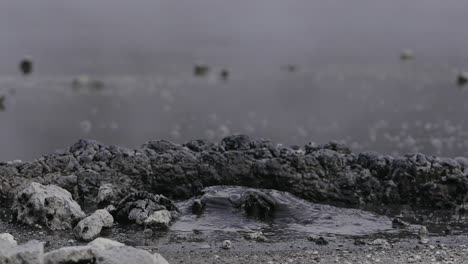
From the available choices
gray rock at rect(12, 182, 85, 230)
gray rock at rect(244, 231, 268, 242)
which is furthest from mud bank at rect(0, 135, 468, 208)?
gray rock at rect(244, 231, 268, 242)

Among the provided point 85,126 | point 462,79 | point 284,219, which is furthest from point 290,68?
point 284,219

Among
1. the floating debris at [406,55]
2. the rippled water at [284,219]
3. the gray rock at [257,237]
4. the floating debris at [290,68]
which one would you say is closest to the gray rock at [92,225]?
the rippled water at [284,219]

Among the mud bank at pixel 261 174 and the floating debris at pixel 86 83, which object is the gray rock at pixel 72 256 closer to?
the mud bank at pixel 261 174

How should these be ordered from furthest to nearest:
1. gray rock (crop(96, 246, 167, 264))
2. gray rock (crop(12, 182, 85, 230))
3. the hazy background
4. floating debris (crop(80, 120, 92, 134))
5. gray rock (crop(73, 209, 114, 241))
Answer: floating debris (crop(80, 120, 92, 134)), the hazy background, gray rock (crop(12, 182, 85, 230)), gray rock (crop(73, 209, 114, 241)), gray rock (crop(96, 246, 167, 264))

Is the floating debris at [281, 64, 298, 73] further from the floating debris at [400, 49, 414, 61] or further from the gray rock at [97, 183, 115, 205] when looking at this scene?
the gray rock at [97, 183, 115, 205]

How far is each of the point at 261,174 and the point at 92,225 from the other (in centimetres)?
332

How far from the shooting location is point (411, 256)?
32.2 ft

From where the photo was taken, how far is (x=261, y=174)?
42.9ft

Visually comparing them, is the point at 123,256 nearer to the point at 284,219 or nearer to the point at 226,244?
the point at 226,244

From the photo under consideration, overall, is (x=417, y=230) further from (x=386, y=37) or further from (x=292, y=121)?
(x=386, y=37)

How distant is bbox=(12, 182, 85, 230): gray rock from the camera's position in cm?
1099

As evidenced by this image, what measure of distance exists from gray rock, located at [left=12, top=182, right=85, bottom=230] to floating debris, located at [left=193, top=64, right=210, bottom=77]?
24505mm

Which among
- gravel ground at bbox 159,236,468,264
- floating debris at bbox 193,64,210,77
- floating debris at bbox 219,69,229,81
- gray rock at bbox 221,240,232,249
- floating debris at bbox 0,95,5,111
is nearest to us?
gravel ground at bbox 159,236,468,264

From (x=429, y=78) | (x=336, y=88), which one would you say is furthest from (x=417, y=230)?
(x=429, y=78)
